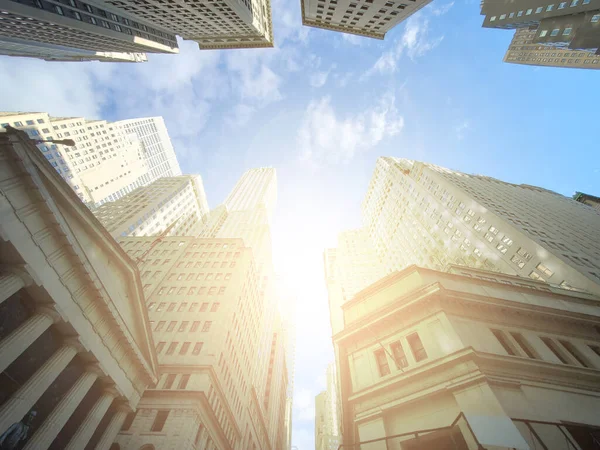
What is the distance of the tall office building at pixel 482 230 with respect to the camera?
4047cm

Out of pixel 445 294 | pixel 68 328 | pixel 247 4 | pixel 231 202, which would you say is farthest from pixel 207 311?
pixel 231 202

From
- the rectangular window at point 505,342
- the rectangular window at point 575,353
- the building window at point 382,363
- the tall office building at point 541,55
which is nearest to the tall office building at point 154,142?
the building window at point 382,363

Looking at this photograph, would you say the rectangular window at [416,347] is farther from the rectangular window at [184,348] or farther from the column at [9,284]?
the rectangular window at [184,348]

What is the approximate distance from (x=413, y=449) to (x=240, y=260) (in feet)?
170

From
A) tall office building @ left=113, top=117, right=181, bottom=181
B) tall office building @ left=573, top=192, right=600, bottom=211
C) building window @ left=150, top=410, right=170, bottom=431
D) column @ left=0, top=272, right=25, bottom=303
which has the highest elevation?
tall office building @ left=113, top=117, right=181, bottom=181

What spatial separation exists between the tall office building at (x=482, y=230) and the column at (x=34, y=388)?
35.1 m

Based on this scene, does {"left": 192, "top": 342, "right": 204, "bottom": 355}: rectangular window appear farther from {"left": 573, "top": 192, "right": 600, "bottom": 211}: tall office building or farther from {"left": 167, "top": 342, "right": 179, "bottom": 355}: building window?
{"left": 573, "top": 192, "right": 600, "bottom": 211}: tall office building

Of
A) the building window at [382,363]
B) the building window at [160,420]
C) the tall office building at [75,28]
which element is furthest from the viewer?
the tall office building at [75,28]

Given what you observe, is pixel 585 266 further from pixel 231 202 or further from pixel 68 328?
pixel 231 202

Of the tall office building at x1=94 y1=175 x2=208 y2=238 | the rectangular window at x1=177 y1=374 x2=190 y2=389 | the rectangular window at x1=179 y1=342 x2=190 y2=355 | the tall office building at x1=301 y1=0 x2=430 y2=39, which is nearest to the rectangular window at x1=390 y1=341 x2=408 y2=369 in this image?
the rectangular window at x1=177 y1=374 x2=190 y2=389

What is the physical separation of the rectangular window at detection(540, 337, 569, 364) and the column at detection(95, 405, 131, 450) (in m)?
32.9

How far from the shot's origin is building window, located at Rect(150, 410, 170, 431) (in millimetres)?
29597

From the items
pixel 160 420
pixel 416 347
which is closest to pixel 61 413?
pixel 160 420

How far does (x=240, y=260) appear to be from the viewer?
61.2 metres
